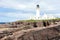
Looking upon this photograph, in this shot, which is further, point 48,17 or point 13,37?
point 48,17

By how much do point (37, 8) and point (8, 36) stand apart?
4962 centimetres

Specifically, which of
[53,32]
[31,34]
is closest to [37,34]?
[31,34]

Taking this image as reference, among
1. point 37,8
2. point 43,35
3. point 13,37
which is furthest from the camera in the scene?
point 37,8

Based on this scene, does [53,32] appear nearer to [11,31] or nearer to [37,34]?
[37,34]

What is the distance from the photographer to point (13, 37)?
1645 cm

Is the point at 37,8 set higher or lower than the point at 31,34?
higher

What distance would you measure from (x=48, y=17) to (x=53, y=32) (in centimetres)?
5056

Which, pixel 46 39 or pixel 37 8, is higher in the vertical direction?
pixel 37 8

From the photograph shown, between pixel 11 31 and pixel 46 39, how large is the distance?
3.33 metres

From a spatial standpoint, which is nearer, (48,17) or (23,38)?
(23,38)

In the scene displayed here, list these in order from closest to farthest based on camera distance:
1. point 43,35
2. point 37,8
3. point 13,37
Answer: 1. point 13,37
2. point 43,35
3. point 37,8

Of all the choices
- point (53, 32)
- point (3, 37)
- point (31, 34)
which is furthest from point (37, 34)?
point (3, 37)

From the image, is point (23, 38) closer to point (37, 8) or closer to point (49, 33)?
point (49, 33)

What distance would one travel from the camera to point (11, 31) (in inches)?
714
